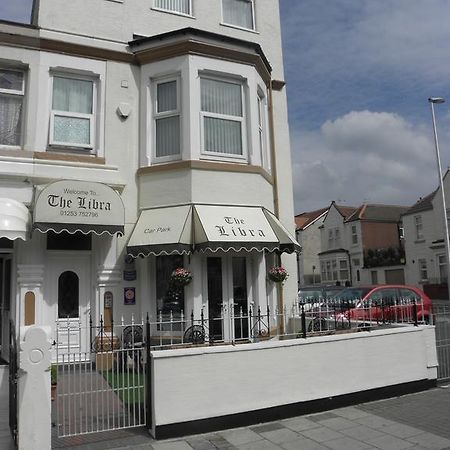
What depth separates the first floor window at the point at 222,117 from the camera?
1083cm

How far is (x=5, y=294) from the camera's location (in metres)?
9.96

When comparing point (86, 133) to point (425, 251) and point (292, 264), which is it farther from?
point (425, 251)

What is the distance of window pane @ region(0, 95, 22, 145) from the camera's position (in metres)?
10.0

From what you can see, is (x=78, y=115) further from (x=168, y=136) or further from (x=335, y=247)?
(x=335, y=247)

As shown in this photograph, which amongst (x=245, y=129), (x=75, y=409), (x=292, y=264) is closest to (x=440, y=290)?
(x=292, y=264)

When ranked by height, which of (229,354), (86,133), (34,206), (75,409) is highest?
(86,133)

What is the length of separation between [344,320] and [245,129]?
16.0 ft

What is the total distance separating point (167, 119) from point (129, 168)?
143cm

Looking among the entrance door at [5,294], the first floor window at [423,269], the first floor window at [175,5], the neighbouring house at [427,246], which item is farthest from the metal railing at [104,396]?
the first floor window at [423,269]

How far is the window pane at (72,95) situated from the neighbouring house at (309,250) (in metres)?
38.4

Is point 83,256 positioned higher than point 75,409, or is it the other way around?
point 83,256

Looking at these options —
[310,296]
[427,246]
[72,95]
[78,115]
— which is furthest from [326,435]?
[427,246]

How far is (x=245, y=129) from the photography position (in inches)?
439

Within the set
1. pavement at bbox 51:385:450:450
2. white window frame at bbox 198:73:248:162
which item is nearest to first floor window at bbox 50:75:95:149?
white window frame at bbox 198:73:248:162
